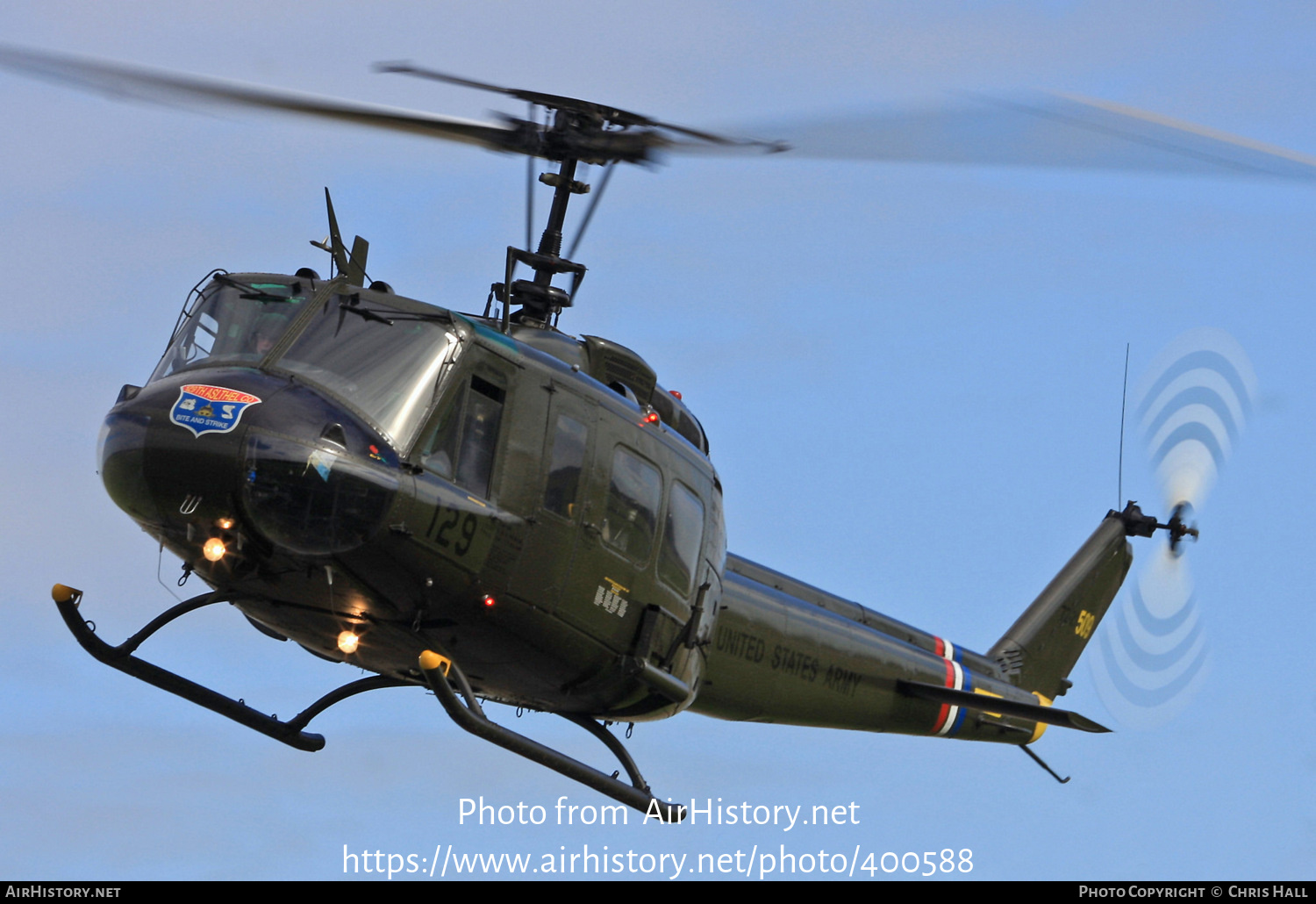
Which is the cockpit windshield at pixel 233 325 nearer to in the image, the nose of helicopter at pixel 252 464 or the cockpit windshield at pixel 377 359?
the cockpit windshield at pixel 377 359

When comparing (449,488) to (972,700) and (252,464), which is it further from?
(972,700)

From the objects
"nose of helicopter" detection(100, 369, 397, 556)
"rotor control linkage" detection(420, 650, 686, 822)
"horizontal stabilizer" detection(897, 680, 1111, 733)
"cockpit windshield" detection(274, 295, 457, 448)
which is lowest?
"rotor control linkage" detection(420, 650, 686, 822)

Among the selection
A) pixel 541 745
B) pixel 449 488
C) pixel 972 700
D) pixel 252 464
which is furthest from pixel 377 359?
pixel 972 700

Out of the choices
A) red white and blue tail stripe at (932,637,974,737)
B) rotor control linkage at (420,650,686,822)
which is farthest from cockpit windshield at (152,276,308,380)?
red white and blue tail stripe at (932,637,974,737)

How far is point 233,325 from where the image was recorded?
14531mm

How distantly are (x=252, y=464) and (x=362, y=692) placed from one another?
14.6 ft

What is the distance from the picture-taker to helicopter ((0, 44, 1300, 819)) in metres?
13.6

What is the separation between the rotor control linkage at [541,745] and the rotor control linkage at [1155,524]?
11622 millimetres

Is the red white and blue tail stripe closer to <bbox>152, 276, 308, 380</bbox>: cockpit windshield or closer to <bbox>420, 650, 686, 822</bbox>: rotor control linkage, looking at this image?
<bbox>420, 650, 686, 822</bbox>: rotor control linkage

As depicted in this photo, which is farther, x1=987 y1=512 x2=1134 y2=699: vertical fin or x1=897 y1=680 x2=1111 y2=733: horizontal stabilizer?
x1=987 y1=512 x2=1134 y2=699: vertical fin

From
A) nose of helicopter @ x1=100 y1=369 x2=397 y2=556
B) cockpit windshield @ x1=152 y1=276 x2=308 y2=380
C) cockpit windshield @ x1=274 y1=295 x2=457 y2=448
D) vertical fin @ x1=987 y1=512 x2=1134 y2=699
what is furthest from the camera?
vertical fin @ x1=987 y1=512 x2=1134 y2=699

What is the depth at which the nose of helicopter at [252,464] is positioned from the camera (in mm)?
13320

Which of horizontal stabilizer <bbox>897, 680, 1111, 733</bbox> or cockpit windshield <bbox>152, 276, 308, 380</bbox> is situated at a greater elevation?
cockpit windshield <bbox>152, 276, 308, 380</bbox>

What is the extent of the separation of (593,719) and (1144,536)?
1249 centimetres
